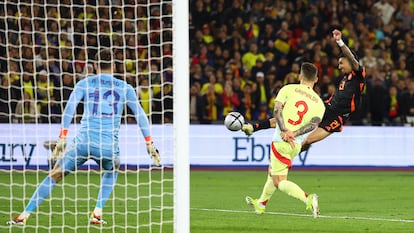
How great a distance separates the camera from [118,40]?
18.7 m

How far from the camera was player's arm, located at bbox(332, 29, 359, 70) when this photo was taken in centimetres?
1194

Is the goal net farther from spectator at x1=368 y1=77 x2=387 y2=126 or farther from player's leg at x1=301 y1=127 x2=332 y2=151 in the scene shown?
spectator at x1=368 y1=77 x2=387 y2=126

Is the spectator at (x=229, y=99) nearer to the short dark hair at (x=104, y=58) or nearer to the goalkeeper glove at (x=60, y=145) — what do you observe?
the short dark hair at (x=104, y=58)

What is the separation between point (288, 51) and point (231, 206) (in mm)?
10183

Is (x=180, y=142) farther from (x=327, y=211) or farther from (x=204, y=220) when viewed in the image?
(x=327, y=211)

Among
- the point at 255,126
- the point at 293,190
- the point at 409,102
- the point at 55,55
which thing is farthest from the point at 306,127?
the point at 409,102

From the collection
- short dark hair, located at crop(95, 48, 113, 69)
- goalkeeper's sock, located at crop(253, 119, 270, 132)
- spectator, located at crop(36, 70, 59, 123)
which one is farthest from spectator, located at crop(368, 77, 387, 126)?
short dark hair, located at crop(95, 48, 113, 69)

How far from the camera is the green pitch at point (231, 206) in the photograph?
11109 mm

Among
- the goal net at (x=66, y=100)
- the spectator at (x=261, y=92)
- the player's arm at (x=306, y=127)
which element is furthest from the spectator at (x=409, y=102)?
the player's arm at (x=306, y=127)

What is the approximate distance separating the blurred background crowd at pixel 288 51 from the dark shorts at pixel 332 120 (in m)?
6.43

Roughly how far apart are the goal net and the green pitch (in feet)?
0.13

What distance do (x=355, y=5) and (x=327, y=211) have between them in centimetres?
1309

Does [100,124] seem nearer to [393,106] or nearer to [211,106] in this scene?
[211,106]

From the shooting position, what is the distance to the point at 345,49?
1283 centimetres
